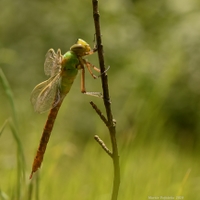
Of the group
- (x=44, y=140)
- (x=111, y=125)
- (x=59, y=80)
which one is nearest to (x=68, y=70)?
(x=59, y=80)

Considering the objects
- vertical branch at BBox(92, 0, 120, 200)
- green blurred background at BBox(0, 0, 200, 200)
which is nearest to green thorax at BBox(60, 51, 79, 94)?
vertical branch at BBox(92, 0, 120, 200)

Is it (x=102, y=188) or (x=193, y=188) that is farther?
(x=193, y=188)

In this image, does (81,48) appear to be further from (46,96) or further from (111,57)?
(111,57)

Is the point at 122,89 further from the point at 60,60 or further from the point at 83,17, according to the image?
the point at 60,60

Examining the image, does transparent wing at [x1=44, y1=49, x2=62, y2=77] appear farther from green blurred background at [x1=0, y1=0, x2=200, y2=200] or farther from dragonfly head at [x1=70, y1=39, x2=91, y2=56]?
green blurred background at [x1=0, y1=0, x2=200, y2=200]

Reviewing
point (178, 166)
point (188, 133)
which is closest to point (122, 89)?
Result: point (188, 133)

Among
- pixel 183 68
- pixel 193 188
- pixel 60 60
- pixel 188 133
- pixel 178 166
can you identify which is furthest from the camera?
pixel 183 68
